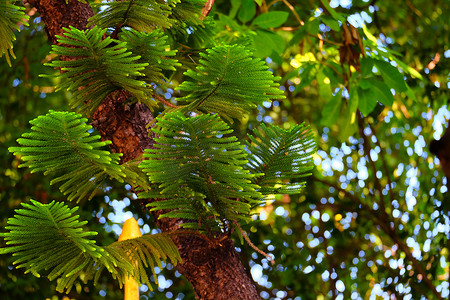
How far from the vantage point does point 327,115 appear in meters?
1.36

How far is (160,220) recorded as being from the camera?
59cm

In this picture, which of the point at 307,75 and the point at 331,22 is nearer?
the point at 331,22

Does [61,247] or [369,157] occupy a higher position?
[61,247]

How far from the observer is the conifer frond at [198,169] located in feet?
1.39

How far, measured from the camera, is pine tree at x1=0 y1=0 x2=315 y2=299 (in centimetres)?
42

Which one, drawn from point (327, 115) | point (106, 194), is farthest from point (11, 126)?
point (327, 115)

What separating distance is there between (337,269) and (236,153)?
216 centimetres

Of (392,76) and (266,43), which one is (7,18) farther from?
(392,76)

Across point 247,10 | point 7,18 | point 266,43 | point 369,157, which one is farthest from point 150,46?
point 369,157

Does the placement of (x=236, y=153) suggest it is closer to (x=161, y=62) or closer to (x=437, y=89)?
(x=161, y=62)

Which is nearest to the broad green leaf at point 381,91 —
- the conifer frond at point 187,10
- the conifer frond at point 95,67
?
the conifer frond at point 187,10

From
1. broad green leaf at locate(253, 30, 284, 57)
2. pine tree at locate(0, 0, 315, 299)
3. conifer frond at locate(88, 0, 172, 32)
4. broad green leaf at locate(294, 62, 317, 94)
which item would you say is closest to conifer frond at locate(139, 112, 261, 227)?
pine tree at locate(0, 0, 315, 299)

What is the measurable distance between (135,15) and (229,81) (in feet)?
0.48

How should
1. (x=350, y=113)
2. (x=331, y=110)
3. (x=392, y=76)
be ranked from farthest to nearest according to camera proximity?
(x=331, y=110) < (x=350, y=113) < (x=392, y=76)
